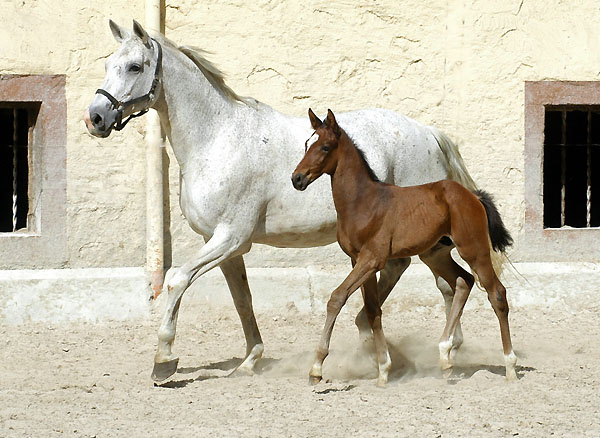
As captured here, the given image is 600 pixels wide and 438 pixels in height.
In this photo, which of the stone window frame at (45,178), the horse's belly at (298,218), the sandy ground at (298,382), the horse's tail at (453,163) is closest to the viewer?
the sandy ground at (298,382)

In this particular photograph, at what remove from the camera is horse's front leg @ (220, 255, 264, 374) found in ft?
20.5

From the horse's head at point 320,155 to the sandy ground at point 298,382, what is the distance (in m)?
1.18

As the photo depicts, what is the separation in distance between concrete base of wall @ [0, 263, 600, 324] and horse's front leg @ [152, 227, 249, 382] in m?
2.20

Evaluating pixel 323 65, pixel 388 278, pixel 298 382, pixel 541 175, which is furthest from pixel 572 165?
pixel 298 382

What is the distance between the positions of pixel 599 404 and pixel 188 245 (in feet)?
13.2

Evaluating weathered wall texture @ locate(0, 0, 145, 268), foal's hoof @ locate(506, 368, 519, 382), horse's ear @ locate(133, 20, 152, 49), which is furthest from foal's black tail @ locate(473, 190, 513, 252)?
weathered wall texture @ locate(0, 0, 145, 268)

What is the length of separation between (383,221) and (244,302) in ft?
4.36

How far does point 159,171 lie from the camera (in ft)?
25.9

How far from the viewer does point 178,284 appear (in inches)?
221

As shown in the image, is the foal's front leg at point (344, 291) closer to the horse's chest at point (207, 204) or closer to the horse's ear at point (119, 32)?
the horse's chest at point (207, 204)

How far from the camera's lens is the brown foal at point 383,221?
5.40 m

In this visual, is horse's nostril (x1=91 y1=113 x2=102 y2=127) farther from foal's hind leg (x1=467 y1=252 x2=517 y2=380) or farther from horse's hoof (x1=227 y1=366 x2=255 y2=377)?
foal's hind leg (x1=467 y1=252 x2=517 y2=380)

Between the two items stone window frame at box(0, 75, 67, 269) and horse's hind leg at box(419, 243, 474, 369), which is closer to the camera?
horse's hind leg at box(419, 243, 474, 369)

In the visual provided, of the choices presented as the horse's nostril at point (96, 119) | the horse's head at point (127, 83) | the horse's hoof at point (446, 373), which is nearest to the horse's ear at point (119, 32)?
the horse's head at point (127, 83)
